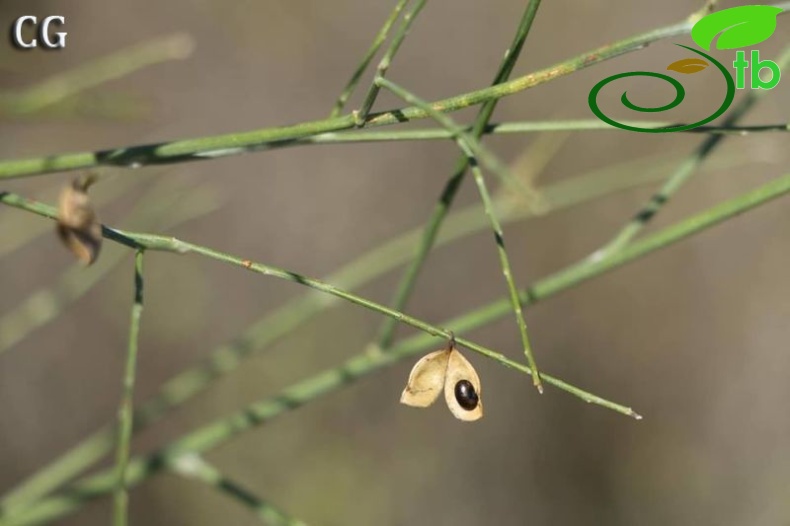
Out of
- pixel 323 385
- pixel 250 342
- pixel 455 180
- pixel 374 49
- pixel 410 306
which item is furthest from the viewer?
pixel 410 306

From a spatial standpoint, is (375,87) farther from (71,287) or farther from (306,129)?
(71,287)

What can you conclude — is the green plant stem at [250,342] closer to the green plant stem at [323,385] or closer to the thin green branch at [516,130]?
the green plant stem at [323,385]

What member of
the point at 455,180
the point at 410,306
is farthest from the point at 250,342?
the point at 410,306

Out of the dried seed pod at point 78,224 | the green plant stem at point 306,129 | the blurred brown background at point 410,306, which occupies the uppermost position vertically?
the blurred brown background at point 410,306

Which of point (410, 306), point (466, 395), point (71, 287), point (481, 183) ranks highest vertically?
point (410, 306)

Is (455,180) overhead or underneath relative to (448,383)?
overhead

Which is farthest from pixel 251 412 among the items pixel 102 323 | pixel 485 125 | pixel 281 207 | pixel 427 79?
pixel 427 79

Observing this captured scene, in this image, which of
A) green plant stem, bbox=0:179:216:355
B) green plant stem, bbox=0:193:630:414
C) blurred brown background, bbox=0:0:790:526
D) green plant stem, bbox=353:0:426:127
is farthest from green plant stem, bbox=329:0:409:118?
blurred brown background, bbox=0:0:790:526

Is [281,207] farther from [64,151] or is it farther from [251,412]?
[251,412]

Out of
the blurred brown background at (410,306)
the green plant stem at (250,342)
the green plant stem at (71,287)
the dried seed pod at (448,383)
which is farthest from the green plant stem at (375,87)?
the blurred brown background at (410,306)
